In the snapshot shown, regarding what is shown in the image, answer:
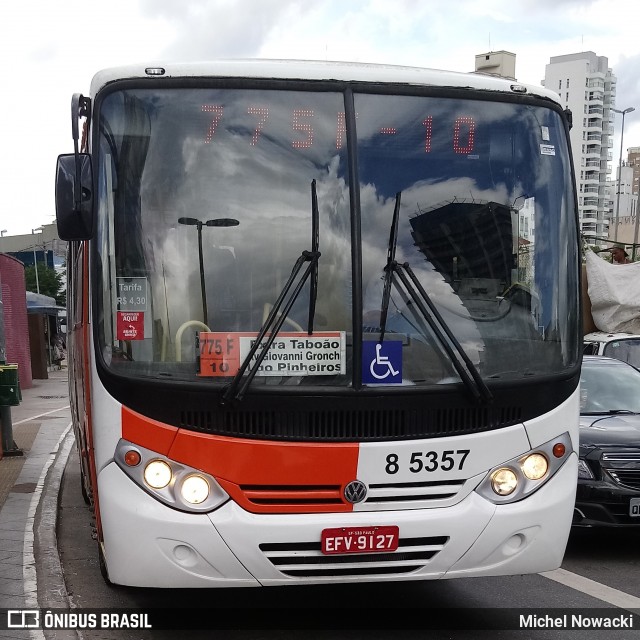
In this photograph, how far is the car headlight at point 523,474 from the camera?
494cm

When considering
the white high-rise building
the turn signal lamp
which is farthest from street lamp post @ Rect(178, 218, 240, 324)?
the white high-rise building

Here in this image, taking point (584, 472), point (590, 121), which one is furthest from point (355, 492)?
point (590, 121)

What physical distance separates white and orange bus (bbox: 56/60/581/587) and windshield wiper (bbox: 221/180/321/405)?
0.01m

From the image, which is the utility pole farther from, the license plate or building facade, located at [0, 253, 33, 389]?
building facade, located at [0, 253, 33, 389]

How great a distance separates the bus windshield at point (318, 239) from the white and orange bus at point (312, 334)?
12 mm

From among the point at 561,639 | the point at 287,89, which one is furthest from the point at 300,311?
the point at 561,639

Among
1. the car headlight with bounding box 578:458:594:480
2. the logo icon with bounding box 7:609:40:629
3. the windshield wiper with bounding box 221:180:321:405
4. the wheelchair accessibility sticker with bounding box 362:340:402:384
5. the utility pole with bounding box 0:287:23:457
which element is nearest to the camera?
the windshield wiper with bounding box 221:180:321:405

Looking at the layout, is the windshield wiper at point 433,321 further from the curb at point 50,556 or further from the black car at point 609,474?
the black car at point 609,474

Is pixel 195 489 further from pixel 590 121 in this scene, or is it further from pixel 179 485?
pixel 590 121

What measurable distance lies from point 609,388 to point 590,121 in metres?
155

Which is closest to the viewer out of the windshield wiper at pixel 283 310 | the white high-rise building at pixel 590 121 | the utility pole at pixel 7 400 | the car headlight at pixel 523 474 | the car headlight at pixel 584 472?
the windshield wiper at pixel 283 310

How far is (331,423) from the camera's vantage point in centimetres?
475

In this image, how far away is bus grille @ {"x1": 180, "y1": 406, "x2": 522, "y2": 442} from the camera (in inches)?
185

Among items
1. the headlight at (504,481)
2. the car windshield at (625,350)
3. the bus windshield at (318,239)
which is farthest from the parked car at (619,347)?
the headlight at (504,481)
